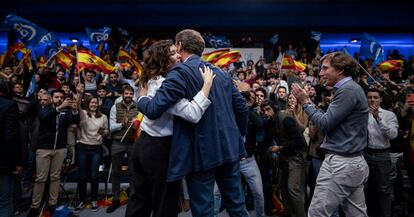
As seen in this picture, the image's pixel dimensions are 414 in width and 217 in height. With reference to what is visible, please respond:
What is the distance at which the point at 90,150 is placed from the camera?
612 cm

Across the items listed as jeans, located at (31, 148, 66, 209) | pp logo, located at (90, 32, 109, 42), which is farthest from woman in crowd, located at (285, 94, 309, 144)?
pp logo, located at (90, 32, 109, 42)

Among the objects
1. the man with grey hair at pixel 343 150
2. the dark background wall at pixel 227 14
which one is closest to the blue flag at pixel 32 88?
the man with grey hair at pixel 343 150

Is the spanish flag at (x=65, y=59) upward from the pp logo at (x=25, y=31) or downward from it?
downward

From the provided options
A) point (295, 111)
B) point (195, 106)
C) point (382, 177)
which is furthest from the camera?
point (295, 111)

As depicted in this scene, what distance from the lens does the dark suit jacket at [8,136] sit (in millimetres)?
3955

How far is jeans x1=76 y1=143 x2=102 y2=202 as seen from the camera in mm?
5957

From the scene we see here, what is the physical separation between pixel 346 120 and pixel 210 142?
1231 mm

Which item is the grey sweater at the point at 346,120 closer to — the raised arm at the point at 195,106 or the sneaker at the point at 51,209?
the raised arm at the point at 195,106

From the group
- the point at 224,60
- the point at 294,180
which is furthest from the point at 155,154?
the point at 224,60

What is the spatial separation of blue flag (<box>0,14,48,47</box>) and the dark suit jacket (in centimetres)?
555

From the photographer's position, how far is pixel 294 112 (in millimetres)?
5176

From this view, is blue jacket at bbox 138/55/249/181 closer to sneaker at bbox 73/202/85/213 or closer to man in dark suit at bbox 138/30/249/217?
man in dark suit at bbox 138/30/249/217

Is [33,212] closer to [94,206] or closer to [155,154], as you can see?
[94,206]

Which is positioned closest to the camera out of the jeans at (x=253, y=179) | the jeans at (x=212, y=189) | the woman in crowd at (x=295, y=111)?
the jeans at (x=212, y=189)
